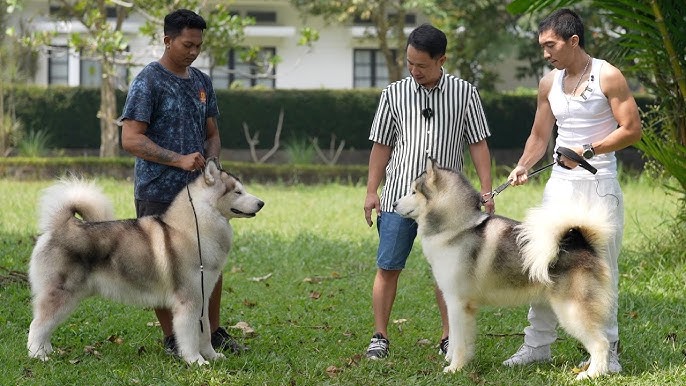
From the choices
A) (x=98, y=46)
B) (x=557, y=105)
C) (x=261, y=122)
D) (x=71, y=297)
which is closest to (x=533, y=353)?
(x=557, y=105)

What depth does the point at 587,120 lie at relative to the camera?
554cm

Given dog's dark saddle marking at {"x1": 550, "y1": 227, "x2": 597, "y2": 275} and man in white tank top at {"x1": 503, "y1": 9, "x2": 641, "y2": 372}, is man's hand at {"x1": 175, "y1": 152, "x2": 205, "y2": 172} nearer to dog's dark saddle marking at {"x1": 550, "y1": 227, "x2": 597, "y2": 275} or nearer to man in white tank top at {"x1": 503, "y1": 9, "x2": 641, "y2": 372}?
man in white tank top at {"x1": 503, "y1": 9, "x2": 641, "y2": 372}

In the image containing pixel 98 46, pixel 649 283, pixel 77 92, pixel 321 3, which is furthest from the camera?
pixel 321 3

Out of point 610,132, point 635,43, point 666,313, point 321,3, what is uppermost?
point 321,3

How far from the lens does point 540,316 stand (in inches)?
231

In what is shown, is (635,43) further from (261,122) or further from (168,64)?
(261,122)

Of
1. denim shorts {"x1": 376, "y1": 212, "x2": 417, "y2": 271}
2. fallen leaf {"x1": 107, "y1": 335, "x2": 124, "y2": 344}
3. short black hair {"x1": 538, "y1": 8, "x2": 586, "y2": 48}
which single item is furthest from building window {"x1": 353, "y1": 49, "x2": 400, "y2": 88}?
short black hair {"x1": 538, "y1": 8, "x2": 586, "y2": 48}

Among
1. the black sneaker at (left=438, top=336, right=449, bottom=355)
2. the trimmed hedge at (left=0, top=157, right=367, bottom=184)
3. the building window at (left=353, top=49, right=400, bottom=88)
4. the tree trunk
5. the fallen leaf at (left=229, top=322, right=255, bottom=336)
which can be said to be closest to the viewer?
the black sneaker at (left=438, top=336, right=449, bottom=355)

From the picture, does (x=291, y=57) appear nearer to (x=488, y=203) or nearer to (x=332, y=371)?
(x=488, y=203)

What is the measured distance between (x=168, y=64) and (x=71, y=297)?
150 cm

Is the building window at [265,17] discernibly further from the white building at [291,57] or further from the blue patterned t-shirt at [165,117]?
the blue patterned t-shirt at [165,117]

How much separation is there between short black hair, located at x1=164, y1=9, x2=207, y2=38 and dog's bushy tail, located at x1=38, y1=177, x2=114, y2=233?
1081 millimetres

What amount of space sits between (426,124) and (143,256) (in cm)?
185

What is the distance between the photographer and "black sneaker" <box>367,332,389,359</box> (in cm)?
612
